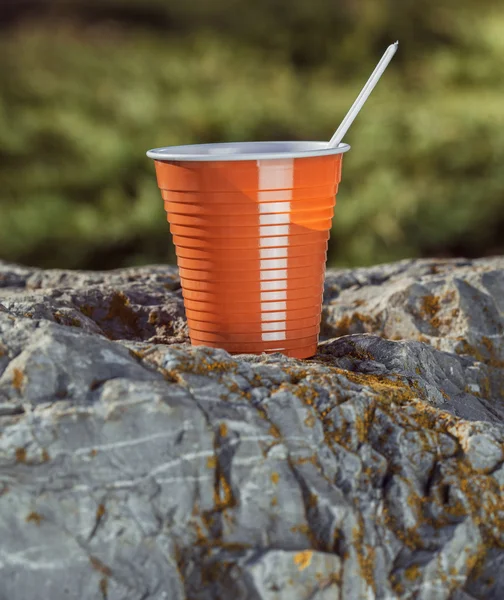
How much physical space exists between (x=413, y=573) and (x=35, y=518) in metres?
0.57

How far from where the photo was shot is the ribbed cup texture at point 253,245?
1654 mm

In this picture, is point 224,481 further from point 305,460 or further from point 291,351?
point 291,351

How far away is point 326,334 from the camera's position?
7.16 ft

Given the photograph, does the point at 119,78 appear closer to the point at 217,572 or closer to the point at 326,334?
the point at 326,334

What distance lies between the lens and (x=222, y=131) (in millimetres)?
5570

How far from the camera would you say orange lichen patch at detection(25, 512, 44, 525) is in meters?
1.23

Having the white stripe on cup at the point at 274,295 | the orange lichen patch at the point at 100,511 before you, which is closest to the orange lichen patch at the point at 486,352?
the white stripe on cup at the point at 274,295

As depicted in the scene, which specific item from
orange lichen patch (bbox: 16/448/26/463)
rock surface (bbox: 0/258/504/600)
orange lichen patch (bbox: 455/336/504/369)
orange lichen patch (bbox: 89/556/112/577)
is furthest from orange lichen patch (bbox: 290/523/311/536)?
orange lichen patch (bbox: 455/336/504/369)

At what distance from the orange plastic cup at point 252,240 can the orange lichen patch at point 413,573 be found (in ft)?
1.98

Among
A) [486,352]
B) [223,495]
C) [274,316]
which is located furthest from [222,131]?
[223,495]

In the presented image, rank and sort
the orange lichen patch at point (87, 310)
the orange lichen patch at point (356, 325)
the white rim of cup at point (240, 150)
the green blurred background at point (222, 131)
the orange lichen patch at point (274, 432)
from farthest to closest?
the green blurred background at point (222, 131) < the orange lichen patch at point (356, 325) < the orange lichen patch at point (87, 310) < the white rim of cup at point (240, 150) < the orange lichen patch at point (274, 432)

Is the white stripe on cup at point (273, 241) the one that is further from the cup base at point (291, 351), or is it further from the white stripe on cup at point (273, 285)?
the cup base at point (291, 351)

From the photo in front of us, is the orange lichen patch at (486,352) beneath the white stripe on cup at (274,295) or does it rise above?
beneath

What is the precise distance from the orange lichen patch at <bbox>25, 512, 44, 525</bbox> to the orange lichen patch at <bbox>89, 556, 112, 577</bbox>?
91 millimetres
